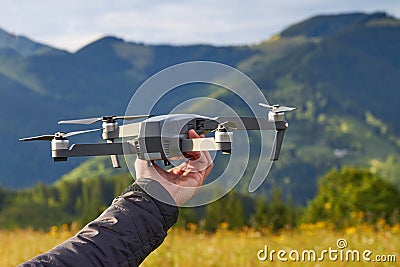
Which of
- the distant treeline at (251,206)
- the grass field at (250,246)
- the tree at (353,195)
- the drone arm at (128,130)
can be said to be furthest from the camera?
the tree at (353,195)

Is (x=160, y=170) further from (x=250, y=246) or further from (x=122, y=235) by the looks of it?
(x=250, y=246)

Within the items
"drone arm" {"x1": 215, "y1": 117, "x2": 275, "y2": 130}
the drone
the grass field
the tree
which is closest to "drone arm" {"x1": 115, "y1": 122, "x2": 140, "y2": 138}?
the drone

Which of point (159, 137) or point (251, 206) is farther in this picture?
point (251, 206)

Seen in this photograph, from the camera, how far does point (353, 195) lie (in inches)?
1656

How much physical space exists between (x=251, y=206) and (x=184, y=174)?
79179 millimetres

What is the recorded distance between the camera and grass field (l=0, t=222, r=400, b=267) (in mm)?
5941

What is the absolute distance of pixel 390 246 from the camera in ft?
21.1

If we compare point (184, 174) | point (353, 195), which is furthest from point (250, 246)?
point (353, 195)

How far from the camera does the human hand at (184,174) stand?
6.13 ft

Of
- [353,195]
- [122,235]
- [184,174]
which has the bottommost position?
[353,195]

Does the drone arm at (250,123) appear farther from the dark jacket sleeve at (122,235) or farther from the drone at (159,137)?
the dark jacket sleeve at (122,235)

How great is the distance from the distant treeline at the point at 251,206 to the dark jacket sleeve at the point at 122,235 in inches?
43.6

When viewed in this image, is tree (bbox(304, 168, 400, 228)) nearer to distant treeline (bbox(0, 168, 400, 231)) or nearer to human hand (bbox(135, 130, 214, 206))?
distant treeline (bbox(0, 168, 400, 231))

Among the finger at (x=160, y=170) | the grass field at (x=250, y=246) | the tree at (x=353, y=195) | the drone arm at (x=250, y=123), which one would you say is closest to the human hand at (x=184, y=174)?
the finger at (x=160, y=170)
